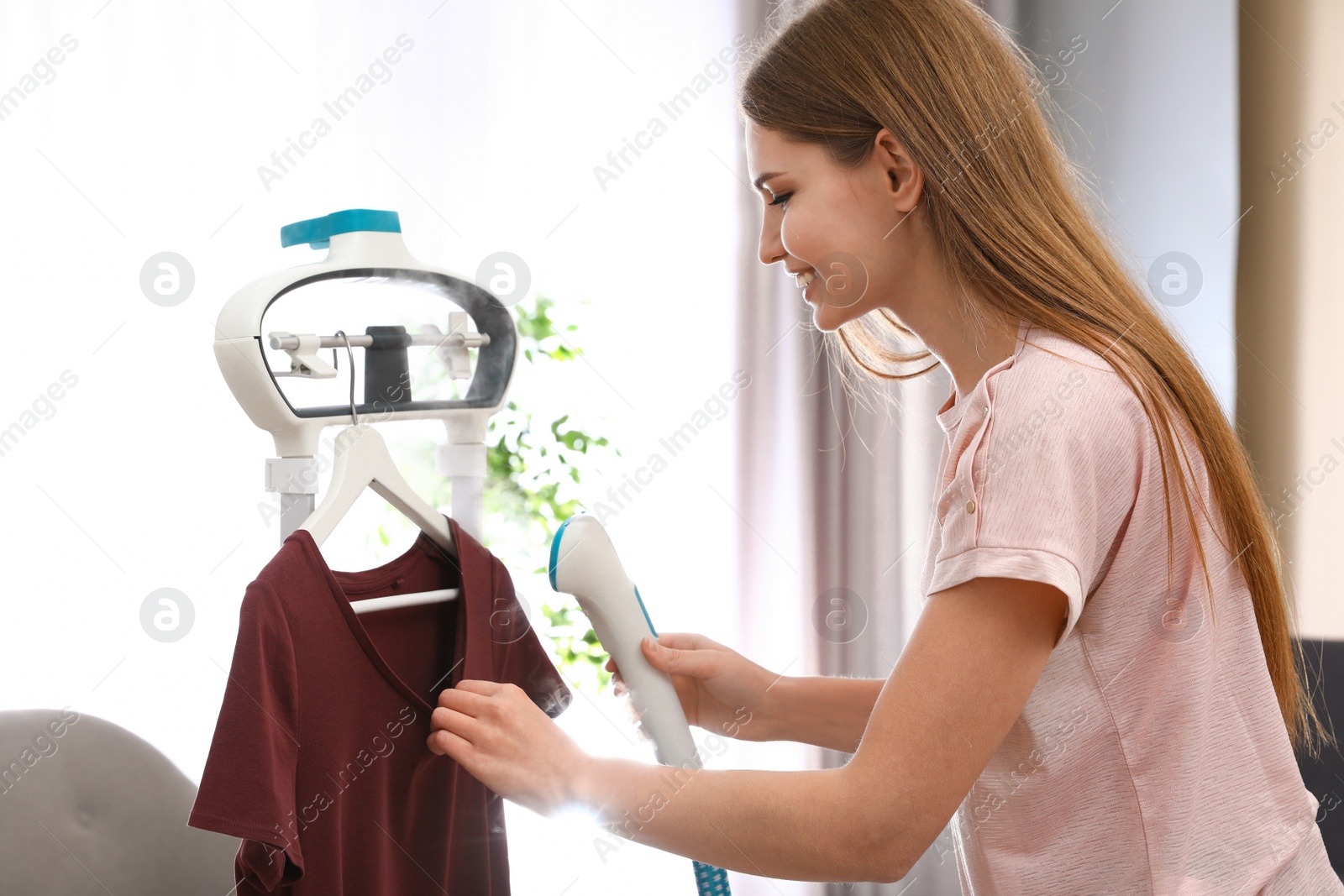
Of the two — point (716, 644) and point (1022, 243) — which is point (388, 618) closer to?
point (716, 644)

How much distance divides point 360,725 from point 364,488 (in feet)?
0.60

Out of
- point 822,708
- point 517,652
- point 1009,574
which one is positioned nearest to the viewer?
point 1009,574

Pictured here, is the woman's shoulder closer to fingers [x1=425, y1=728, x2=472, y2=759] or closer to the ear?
the ear

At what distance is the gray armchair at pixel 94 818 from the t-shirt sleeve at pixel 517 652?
0.49 m

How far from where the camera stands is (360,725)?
755mm

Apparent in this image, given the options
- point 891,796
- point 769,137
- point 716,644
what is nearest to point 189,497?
point 716,644

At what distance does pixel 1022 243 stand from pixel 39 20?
1.19 m

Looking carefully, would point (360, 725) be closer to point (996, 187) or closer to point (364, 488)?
point (364, 488)

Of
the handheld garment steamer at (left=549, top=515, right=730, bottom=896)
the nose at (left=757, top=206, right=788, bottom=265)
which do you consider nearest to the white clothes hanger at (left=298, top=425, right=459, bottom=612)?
the handheld garment steamer at (left=549, top=515, right=730, bottom=896)

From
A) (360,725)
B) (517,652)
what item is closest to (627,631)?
(517,652)

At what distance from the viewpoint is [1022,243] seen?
28.8 inches

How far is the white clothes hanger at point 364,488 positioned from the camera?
76 cm

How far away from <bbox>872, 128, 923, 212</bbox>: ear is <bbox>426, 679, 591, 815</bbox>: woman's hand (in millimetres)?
467

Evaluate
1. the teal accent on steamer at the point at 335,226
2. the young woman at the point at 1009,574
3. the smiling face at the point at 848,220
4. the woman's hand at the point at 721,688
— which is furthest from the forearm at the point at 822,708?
the teal accent on steamer at the point at 335,226
